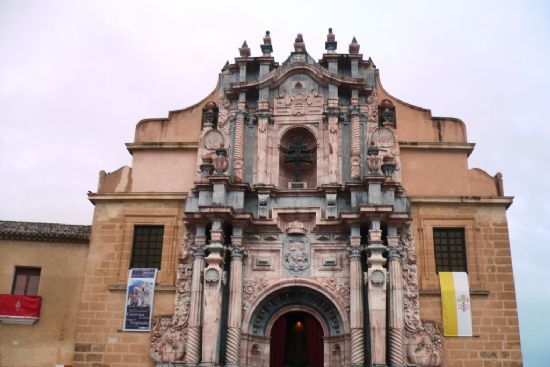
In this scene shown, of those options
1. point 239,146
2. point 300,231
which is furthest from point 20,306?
point 300,231

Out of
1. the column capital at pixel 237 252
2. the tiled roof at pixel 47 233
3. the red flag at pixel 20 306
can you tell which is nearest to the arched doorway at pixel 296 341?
the column capital at pixel 237 252

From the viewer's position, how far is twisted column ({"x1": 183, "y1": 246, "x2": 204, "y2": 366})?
1664cm

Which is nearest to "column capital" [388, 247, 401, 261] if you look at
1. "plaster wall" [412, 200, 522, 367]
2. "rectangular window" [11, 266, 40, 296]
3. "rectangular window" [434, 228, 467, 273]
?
"plaster wall" [412, 200, 522, 367]

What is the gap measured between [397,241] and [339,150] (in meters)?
3.48

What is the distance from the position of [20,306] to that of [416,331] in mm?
12173

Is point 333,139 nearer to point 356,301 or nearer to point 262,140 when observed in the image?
point 262,140

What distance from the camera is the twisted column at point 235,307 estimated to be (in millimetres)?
16578

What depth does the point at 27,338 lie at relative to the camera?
18.6 m

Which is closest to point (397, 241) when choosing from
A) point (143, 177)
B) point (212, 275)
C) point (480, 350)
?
point (480, 350)

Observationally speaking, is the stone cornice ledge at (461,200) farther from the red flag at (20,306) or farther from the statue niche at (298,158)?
the red flag at (20,306)

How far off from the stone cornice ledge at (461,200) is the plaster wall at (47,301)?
1091cm

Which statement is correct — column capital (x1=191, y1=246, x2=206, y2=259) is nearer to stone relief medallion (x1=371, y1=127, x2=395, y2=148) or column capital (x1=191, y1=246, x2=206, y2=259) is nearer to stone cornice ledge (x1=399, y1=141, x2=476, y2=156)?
stone relief medallion (x1=371, y1=127, x2=395, y2=148)

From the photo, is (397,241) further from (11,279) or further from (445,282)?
(11,279)

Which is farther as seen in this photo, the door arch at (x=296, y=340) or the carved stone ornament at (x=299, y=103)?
the carved stone ornament at (x=299, y=103)
